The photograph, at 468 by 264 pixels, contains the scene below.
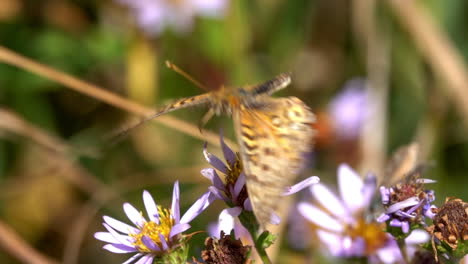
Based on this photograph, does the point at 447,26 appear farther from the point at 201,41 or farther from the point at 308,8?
the point at 201,41

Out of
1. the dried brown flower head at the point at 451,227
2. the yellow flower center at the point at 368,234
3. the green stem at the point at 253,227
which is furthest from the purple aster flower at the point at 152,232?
the yellow flower center at the point at 368,234

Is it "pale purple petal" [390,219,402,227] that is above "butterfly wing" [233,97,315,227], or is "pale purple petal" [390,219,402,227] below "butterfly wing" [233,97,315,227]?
below

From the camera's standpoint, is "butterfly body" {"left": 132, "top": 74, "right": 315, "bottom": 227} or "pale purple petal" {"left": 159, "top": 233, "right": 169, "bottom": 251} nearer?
"butterfly body" {"left": 132, "top": 74, "right": 315, "bottom": 227}

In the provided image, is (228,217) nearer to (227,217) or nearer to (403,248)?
(227,217)

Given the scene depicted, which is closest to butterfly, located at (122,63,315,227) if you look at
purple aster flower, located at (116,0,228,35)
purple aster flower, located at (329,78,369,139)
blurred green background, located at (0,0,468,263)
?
blurred green background, located at (0,0,468,263)

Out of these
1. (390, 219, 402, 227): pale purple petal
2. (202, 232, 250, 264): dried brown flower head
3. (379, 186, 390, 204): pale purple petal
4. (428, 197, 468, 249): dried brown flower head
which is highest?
(202, 232, 250, 264): dried brown flower head

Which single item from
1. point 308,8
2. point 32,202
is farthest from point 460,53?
point 32,202

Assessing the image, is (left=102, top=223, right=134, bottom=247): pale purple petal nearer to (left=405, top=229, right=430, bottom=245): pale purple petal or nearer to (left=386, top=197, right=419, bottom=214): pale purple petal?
(left=386, top=197, right=419, bottom=214): pale purple petal

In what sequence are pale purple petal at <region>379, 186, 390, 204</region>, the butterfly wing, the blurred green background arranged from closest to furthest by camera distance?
1. the butterfly wing
2. pale purple petal at <region>379, 186, 390, 204</region>
3. the blurred green background
